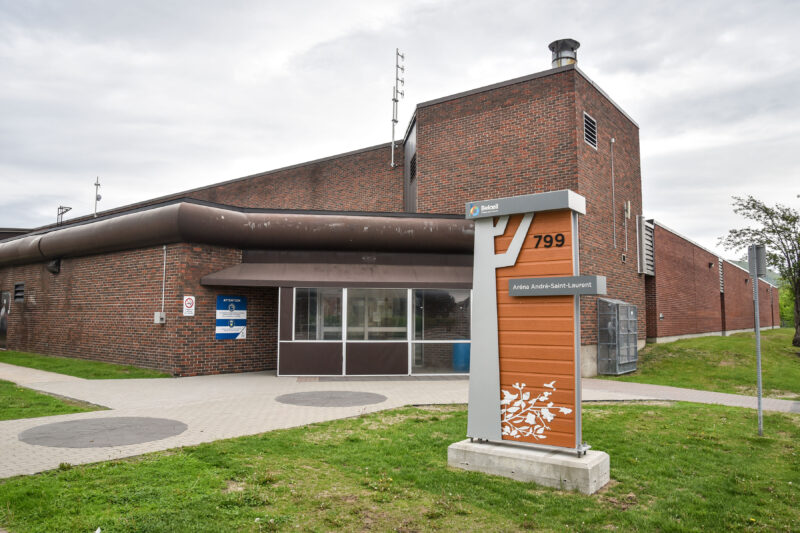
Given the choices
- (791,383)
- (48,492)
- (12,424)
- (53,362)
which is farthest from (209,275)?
(791,383)

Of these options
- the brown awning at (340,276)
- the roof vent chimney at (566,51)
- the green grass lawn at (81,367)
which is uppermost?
the roof vent chimney at (566,51)

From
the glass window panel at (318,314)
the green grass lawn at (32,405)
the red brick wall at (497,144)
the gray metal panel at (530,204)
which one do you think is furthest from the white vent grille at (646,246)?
the green grass lawn at (32,405)

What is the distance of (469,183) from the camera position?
16.9m

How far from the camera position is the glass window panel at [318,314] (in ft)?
46.5

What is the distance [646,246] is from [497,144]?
23.6ft

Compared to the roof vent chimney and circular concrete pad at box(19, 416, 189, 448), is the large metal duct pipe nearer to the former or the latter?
circular concrete pad at box(19, 416, 189, 448)

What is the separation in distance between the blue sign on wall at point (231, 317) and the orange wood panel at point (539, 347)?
10.0 meters

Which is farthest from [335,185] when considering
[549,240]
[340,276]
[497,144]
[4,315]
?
[549,240]

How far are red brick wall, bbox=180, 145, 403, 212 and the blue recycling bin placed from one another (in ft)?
24.4

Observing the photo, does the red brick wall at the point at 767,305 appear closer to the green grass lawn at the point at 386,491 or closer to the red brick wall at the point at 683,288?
the red brick wall at the point at 683,288

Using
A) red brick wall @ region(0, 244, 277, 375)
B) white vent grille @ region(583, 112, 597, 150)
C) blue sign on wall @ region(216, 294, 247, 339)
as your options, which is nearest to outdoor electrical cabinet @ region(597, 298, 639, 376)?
white vent grille @ region(583, 112, 597, 150)

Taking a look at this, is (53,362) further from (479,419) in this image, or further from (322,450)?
(479,419)

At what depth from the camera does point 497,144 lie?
646 inches

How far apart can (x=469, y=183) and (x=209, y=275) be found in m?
7.79
